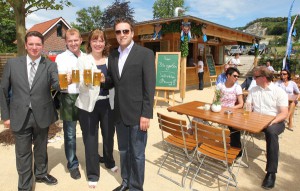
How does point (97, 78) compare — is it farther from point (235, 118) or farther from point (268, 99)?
point (268, 99)

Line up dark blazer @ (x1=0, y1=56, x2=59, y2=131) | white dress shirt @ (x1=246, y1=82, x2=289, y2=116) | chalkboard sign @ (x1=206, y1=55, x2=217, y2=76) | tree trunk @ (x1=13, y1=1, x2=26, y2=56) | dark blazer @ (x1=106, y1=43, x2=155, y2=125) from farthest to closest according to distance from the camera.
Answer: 1. chalkboard sign @ (x1=206, y1=55, x2=217, y2=76)
2. tree trunk @ (x1=13, y1=1, x2=26, y2=56)
3. white dress shirt @ (x1=246, y1=82, x2=289, y2=116)
4. dark blazer @ (x1=0, y1=56, x2=59, y2=131)
5. dark blazer @ (x1=106, y1=43, x2=155, y2=125)

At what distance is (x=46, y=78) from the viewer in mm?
2572

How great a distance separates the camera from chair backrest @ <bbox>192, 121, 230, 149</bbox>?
2.63m

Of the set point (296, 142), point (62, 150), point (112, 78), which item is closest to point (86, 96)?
point (112, 78)

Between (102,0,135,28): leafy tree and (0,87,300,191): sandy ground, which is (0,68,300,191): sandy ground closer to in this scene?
(0,87,300,191): sandy ground

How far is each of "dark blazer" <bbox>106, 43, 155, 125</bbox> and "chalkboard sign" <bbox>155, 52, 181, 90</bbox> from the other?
490 cm

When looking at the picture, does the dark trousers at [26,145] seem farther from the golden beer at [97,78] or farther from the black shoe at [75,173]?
the golden beer at [97,78]

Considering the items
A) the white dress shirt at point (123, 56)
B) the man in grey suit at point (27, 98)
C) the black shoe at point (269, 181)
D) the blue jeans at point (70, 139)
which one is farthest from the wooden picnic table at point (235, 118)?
the man in grey suit at point (27, 98)

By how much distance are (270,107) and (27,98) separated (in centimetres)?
352

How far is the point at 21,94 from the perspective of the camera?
2.43 metres

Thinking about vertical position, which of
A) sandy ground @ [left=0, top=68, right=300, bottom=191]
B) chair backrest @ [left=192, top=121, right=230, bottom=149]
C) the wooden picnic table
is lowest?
sandy ground @ [left=0, top=68, right=300, bottom=191]

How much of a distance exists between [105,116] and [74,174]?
1024 mm

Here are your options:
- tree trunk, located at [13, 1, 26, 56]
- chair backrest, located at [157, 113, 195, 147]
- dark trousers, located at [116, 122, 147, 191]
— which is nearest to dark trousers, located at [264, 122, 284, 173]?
chair backrest, located at [157, 113, 195, 147]

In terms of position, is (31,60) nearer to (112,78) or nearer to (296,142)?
(112,78)
